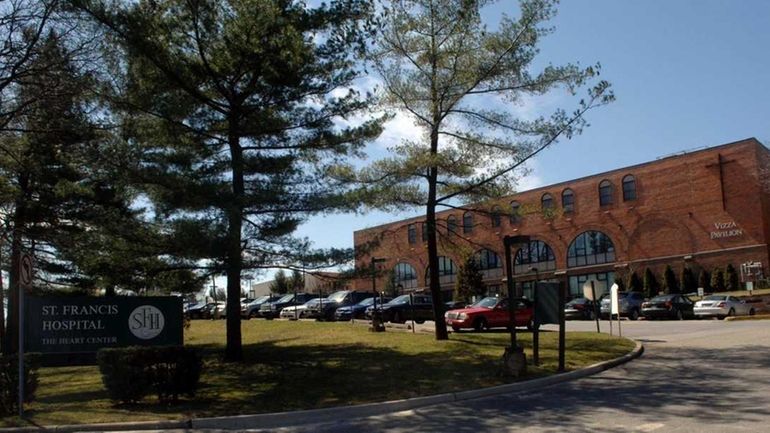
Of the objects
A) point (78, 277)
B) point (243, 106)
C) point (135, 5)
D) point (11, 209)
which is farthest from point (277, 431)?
point (78, 277)

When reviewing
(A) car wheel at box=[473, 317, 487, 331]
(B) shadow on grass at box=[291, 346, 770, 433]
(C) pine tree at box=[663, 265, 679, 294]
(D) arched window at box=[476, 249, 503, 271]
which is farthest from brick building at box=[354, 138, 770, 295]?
(B) shadow on grass at box=[291, 346, 770, 433]

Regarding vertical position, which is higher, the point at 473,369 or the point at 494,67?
the point at 494,67

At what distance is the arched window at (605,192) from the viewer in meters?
56.2

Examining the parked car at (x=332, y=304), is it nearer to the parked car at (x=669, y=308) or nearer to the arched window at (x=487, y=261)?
the parked car at (x=669, y=308)

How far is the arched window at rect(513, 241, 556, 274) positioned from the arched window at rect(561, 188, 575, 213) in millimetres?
4014

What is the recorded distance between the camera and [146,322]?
1647 centimetres

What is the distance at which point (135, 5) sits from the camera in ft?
49.4

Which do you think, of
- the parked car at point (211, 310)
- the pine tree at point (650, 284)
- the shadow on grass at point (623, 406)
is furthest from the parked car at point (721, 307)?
the parked car at point (211, 310)

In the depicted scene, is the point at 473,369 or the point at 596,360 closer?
the point at 473,369

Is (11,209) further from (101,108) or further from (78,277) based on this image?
(101,108)

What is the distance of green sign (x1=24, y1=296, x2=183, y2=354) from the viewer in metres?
15.5

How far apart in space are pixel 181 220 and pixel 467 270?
4600cm

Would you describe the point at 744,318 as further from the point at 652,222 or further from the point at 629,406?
the point at 629,406

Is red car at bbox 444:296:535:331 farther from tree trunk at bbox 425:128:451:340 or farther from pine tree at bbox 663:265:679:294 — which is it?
pine tree at bbox 663:265:679:294
